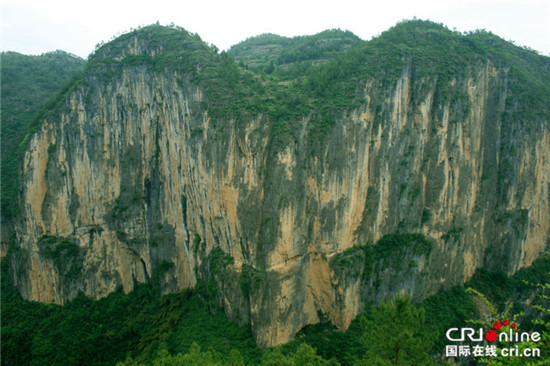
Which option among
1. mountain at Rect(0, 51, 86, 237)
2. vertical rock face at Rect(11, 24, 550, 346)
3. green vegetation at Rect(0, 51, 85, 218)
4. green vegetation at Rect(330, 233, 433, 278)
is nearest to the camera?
vertical rock face at Rect(11, 24, 550, 346)

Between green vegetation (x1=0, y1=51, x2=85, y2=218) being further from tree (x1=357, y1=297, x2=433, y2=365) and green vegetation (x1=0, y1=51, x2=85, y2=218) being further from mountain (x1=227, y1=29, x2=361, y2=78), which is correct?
tree (x1=357, y1=297, x2=433, y2=365)

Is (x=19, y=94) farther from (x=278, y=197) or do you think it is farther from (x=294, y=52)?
(x=278, y=197)

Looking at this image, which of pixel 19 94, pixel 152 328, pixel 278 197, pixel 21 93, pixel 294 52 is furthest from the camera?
pixel 294 52

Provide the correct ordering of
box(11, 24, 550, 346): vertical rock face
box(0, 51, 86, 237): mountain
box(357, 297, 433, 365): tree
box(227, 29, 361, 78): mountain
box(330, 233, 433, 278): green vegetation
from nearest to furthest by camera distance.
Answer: box(357, 297, 433, 365): tree, box(11, 24, 550, 346): vertical rock face, box(330, 233, 433, 278): green vegetation, box(0, 51, 86, 237): mountain, box(227, 29, 361, 78): mountain

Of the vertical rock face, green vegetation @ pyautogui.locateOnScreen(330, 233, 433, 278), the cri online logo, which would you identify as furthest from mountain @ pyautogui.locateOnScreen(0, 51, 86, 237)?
the cri online logo

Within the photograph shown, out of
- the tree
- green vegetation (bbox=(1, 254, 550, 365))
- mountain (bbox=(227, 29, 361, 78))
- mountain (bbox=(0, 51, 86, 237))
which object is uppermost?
mountain (bbox=(227, 29, 361, 78))

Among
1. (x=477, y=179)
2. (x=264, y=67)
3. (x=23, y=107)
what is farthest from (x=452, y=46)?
(x=23, y=107)

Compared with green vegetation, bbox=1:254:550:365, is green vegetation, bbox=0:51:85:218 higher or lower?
higher

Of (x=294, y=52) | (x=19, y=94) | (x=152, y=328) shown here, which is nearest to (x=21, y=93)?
(x=19, y=94)
